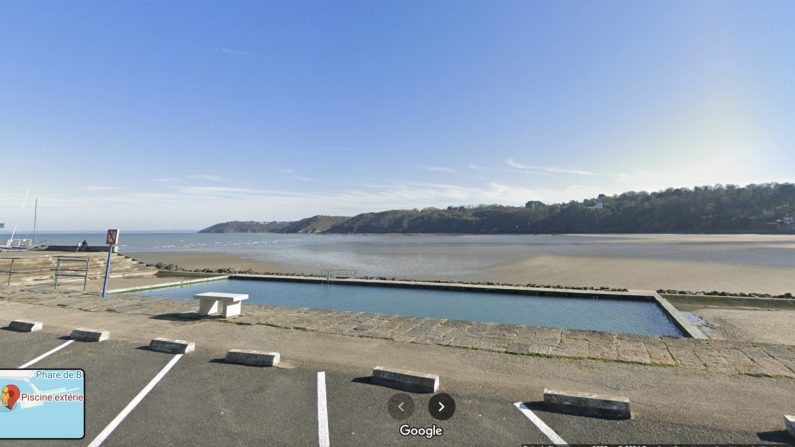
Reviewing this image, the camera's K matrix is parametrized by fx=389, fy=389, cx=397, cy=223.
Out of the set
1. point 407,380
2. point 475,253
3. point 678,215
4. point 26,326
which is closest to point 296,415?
point 407,380

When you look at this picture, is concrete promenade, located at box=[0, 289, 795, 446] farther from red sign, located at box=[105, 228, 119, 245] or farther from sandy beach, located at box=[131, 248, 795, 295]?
sandy beach, located at box=[131, 248, 795, 295]

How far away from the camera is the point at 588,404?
4.41 meters

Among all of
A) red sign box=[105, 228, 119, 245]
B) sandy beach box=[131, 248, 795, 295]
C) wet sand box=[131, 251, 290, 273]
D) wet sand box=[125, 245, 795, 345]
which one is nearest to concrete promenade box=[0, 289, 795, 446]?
red sign box=[105, 228, 119, 245]

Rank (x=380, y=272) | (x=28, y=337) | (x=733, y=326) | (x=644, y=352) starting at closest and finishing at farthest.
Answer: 1. (x=644, y=352)
2. (x=28, y=337)
3. (x=733, y=326)
4. (x=380, y=272)

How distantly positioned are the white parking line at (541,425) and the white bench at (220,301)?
7.20 metres

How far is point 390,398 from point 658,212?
167m

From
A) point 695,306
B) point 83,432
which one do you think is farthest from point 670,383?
point 695,306

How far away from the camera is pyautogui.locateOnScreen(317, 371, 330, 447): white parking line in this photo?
12.7 feet

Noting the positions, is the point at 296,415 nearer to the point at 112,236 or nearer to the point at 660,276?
the point at 112,236

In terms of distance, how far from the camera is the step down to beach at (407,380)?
16.7ft

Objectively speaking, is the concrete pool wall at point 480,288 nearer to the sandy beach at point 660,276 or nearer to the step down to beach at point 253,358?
the sandy beach at point 660,276

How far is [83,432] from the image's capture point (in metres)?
3.93

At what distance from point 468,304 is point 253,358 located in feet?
41.0

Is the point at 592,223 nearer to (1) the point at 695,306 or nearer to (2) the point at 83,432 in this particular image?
(1) the point at 695,306
